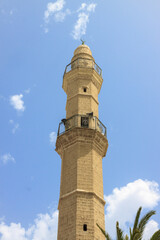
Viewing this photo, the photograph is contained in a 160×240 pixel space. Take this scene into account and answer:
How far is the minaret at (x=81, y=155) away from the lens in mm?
13156

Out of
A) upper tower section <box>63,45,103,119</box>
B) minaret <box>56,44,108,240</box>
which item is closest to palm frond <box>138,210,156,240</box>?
minaret <box>56,44,108,240</box>

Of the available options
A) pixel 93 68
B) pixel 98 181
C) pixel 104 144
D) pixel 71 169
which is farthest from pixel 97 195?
pixel 93 68

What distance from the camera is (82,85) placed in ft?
62.6

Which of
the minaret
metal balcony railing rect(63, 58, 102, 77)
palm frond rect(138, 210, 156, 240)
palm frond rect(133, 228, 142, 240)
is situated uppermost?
metal balcony railing rect(63, 58, 102, 77)

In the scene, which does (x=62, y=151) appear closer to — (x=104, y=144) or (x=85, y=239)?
(x=104, y=144)

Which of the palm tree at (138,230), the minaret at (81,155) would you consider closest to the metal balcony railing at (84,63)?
the minaret at (81,155)

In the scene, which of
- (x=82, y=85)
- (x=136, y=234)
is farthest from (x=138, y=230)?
(x=82, y=85)

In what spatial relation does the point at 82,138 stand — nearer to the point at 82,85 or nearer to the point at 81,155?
the point at 81,155

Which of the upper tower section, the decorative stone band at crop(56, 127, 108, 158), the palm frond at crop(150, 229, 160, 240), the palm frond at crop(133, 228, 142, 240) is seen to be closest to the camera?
the palm frond at crop(133, 228, 142, 240)

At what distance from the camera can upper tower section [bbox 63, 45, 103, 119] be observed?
18.0 metres

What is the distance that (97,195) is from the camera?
1423 centimetres

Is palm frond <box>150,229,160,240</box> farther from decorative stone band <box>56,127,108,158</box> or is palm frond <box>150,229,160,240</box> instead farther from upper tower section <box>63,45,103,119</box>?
upper tower section <box>63,45,103,119</box>

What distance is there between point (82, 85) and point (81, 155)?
5.56 m

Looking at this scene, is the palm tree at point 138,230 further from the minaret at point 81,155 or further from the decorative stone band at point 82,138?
the decorative stone band at point 82,138
